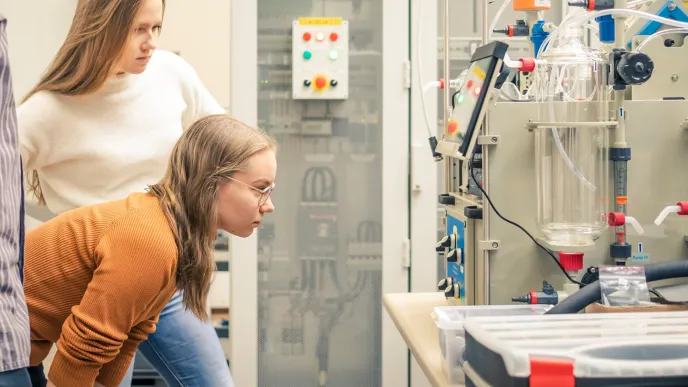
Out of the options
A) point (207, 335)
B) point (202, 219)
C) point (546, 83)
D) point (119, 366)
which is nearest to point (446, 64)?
point (546, 83)

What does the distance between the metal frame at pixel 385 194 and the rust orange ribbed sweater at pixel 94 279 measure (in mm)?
1563

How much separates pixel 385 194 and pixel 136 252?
1.80m

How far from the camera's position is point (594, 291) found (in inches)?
54.9

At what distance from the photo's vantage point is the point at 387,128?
10.2 ft

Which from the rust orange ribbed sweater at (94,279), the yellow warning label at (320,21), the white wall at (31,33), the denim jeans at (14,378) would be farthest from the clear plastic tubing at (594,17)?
the white wall at (31,33)

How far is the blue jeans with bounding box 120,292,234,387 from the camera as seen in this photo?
1836mm

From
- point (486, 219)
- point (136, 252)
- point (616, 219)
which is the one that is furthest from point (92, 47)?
point (616, 219)

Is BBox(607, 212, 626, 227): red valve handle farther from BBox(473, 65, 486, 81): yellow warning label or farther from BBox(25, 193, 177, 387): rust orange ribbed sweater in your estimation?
BBox(25, 193, 177, 387): rust orange ribbed sweater

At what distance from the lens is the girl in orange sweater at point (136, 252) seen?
4.61ft

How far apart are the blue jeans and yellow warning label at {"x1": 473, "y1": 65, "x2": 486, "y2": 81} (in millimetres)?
807

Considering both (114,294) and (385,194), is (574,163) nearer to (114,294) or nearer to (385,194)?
(114,294)

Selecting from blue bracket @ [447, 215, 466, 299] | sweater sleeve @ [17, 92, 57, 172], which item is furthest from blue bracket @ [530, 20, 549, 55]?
sweater sleeve @ [17, 92, 57, 172]

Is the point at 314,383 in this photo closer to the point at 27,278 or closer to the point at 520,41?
the point at 520,41

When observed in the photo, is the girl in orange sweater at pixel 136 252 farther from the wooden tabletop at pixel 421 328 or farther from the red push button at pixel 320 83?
the red push button at pixel 320 83
